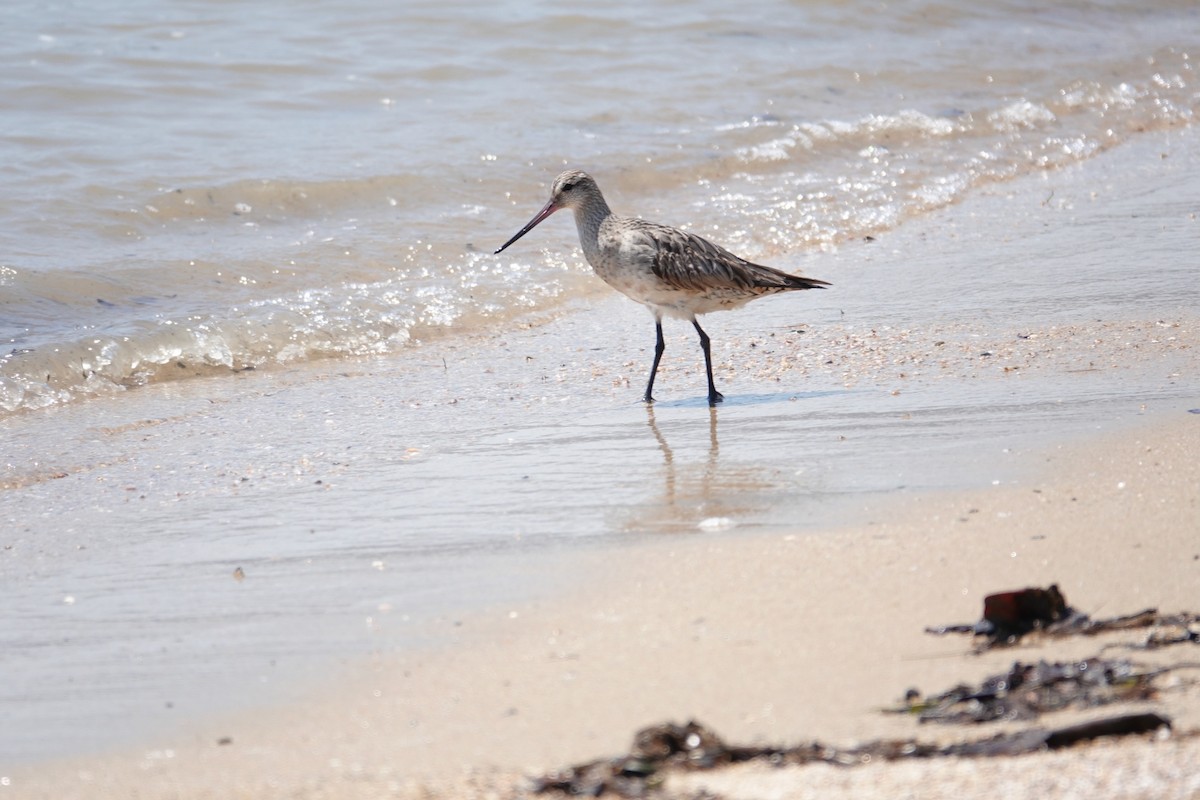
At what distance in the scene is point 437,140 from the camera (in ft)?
36.0

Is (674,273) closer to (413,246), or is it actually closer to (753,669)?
(413,246)

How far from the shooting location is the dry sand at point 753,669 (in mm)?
2707

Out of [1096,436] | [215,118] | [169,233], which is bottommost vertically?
[1096,436]

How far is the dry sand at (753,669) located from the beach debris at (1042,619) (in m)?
0.06

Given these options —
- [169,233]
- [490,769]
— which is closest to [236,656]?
[490,769]

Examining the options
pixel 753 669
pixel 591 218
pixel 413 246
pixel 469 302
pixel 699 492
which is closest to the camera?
pixel 753 669

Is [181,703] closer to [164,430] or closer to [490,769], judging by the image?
[490,769]

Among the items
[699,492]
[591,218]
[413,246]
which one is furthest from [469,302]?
[699,492]

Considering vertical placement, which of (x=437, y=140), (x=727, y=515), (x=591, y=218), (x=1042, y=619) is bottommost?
(x=1042, y=619)

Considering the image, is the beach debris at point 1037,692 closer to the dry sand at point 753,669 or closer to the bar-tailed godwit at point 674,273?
the dry sand at point 753,669

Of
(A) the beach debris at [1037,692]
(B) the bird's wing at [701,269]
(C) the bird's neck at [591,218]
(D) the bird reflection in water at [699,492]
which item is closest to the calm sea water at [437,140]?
(C) the bird's neck at [591,218]

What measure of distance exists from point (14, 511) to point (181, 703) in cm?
198

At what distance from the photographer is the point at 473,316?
7.85 meters

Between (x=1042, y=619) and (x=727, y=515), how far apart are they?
1241 mm
